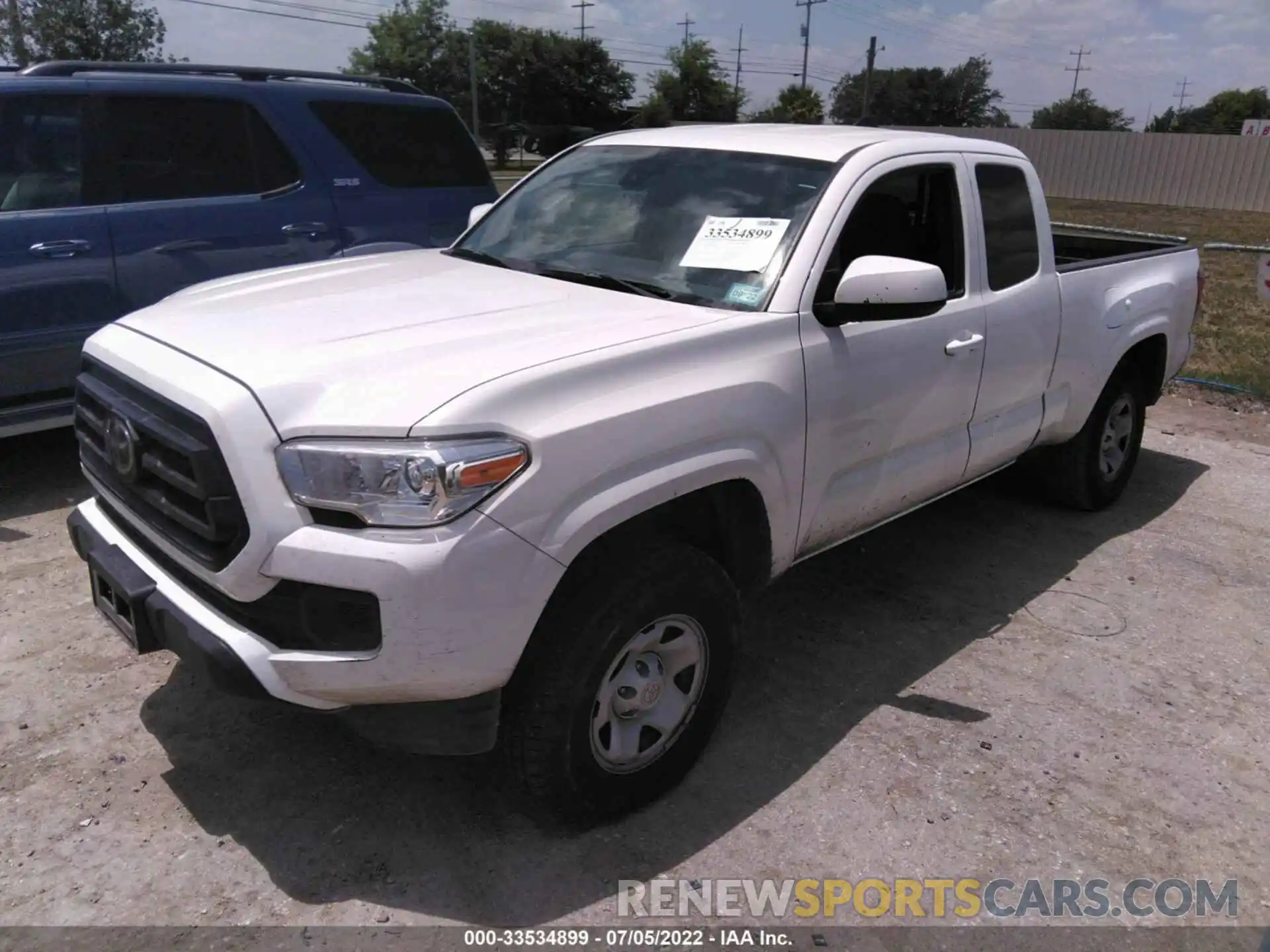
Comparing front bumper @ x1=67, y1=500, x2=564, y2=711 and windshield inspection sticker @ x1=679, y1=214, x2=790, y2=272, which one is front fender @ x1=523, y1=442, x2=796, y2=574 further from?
windshield inspection sticker @ x1=679, y1=214, x2=790, y2=272

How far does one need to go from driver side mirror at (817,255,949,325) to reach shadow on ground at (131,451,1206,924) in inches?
53.9

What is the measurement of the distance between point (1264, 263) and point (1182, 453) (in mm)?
2115

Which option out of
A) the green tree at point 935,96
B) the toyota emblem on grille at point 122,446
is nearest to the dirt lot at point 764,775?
the toyota emblem on grille at point 122,446

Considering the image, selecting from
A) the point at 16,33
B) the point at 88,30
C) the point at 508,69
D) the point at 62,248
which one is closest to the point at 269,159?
the point at 62,248

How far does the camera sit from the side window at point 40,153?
4.86 meters

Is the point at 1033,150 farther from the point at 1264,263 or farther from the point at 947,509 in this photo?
the point at 947,509

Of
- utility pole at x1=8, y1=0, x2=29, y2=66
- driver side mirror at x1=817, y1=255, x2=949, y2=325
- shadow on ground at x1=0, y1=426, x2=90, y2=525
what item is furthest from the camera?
utility pole at x1=8, y1=0, x2=29, y2=66

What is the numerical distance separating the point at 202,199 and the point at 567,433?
3.96m

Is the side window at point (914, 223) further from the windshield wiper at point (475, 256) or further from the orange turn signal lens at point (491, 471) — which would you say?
the orange turn signal lens at point (491, 471)

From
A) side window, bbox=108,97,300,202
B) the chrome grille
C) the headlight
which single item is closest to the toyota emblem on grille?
the chrome grille

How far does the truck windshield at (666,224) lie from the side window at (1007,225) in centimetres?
102

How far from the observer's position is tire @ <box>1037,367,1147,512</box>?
5.24 m

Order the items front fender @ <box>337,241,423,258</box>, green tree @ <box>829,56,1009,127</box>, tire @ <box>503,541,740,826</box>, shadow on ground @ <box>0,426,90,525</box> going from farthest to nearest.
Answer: green tree @ <box>829,56,1009,127</box>
front fender @ <box>337,241,423,258</box>
shadow on ground @ <box>0,426,90,525</box>
tire @ <box>503,541,740,826</box>

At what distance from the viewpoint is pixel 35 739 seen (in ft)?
10.4
